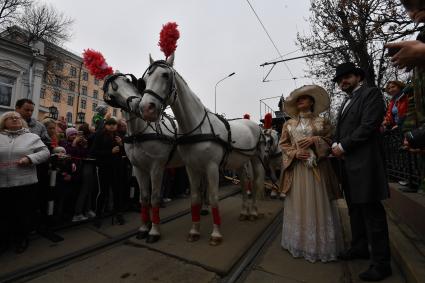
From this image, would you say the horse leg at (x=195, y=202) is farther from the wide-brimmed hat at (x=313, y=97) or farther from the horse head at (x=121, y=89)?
the wide-brimmed hat at (x=313, y=97)

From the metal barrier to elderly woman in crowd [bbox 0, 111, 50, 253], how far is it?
4.78 m

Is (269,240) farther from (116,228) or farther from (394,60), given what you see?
(394,60)

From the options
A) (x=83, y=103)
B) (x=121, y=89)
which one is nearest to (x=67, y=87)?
(x=83, y=103)

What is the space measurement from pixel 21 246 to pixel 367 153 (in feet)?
14.1

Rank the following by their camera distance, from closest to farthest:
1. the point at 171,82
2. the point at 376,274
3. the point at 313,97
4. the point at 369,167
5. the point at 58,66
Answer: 1. the point at 376,274
2. the point at 369,167
3. the point at 171,82
4. the point at 313,97
5. the point at 58,66

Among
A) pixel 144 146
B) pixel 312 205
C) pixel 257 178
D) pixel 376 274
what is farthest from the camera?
pixel 257 178

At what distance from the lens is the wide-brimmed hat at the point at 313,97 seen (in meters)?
3.08

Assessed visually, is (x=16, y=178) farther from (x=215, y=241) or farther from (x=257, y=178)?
(x=257, y=178)

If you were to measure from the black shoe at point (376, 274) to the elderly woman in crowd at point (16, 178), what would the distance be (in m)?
4.00

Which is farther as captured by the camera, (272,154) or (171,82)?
(272,154)

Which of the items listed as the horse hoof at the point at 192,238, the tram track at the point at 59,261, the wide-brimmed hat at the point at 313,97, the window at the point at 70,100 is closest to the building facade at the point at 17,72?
the tram track at the point at 59,261

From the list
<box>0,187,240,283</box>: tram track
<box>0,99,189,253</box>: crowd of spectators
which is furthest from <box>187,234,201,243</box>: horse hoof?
<box>0,99,189,253</box>: crowd of spectators

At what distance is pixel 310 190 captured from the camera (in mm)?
2768

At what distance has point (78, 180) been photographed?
443cm
